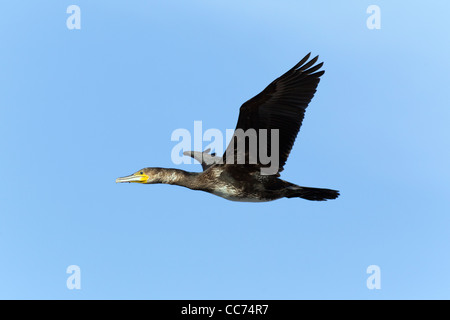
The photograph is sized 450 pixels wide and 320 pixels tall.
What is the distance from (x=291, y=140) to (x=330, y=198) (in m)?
1.21

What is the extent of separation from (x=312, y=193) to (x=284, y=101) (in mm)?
1642

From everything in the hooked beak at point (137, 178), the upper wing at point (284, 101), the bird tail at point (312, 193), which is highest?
the upper wing at point (284, 101)

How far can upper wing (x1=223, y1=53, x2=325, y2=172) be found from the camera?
1114 centimetres

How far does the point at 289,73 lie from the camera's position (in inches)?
441

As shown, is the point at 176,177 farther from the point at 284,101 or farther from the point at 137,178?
the point at 284,101

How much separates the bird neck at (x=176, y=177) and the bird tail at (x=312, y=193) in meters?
1.56

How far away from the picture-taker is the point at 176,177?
1207 centimetres

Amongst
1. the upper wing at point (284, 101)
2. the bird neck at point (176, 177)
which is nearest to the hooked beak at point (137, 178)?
the bird neck at point (176, 177)

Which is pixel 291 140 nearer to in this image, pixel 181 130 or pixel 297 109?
pixel 297 109

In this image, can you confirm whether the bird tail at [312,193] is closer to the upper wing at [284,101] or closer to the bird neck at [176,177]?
the upper wing at [284,101]

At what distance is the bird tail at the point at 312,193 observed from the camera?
11836 mm

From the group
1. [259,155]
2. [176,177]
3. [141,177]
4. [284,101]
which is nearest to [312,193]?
[259,155]

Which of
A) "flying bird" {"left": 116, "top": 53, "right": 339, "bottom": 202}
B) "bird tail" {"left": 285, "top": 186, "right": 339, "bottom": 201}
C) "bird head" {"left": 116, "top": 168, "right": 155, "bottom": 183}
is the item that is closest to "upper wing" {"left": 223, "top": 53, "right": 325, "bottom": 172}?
"flying bird" {"left": 116, "top": 53, "right": 339, "bottom": 202}

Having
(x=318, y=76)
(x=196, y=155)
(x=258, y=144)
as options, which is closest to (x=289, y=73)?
(x=318, y=76)
